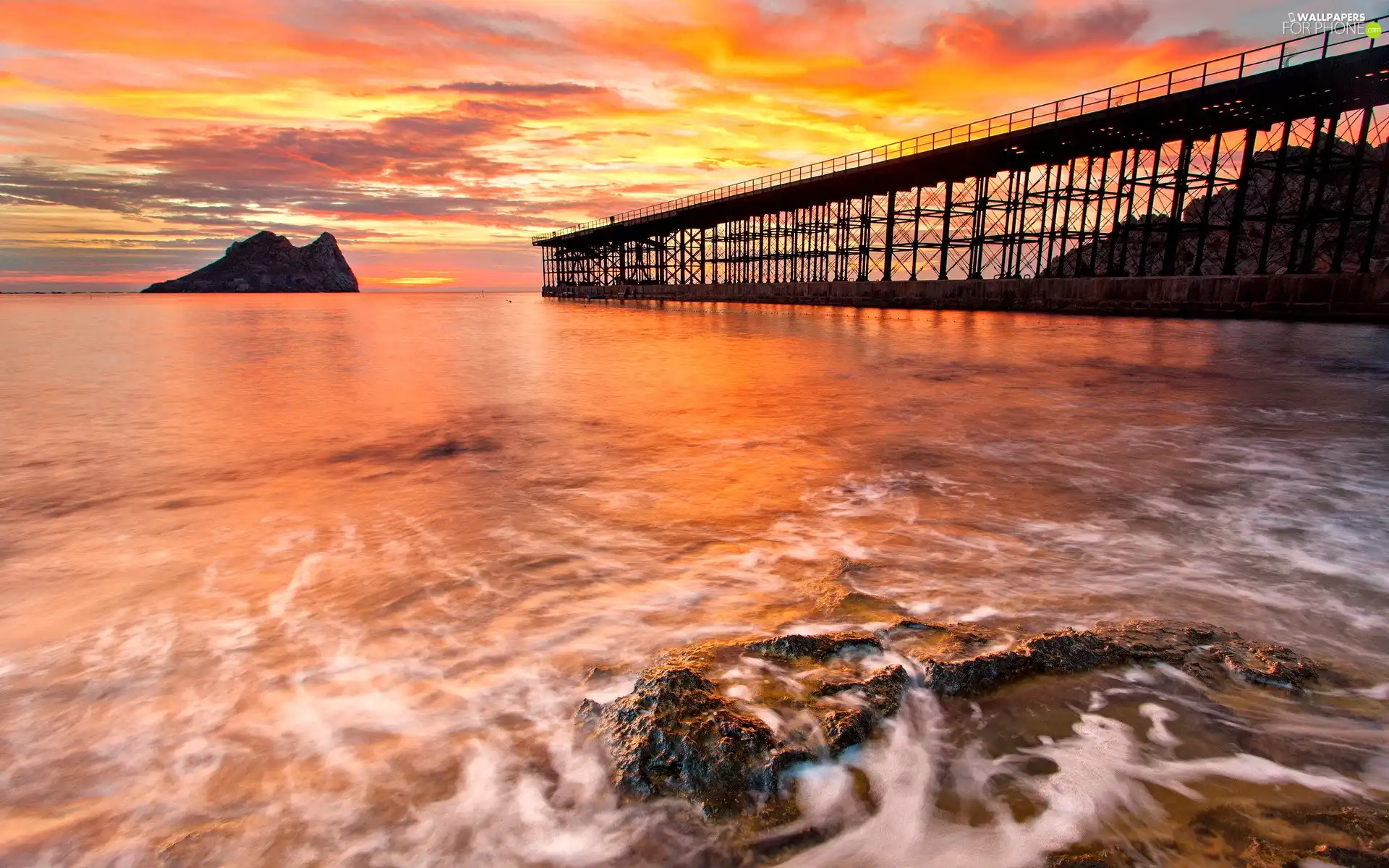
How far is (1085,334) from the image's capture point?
19922 mm

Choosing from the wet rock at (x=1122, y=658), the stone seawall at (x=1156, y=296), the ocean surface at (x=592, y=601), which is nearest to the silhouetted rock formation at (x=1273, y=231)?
the stone seawall at (x=1156, y=296)

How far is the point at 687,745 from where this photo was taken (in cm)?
217

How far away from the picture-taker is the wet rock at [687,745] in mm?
2062

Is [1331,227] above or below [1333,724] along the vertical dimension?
above

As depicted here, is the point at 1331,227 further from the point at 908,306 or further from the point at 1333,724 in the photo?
the point at 1333,724

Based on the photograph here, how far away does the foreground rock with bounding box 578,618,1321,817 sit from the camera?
83.4 inches

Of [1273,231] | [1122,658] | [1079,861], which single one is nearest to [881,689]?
[1079,861]

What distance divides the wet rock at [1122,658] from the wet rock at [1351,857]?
85cm

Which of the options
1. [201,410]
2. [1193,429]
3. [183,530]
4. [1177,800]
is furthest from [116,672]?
[1193,429]

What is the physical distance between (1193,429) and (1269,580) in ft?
15.3

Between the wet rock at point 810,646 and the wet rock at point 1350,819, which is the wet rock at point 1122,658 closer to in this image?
Answer: the wet rock at point 810,646

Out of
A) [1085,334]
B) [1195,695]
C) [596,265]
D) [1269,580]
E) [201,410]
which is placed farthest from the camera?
[596,265]

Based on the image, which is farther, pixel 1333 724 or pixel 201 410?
pixel 201 410

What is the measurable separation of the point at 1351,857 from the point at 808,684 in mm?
1553
